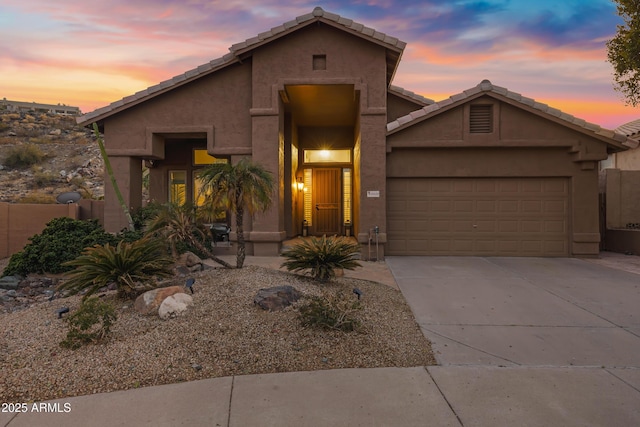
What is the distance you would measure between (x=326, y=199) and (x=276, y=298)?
10.5 meters

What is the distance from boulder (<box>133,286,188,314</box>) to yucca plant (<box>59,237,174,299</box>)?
0.40 meters

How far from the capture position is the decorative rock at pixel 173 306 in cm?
476

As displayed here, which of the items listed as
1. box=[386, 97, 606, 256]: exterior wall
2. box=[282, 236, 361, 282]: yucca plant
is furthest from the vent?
box=[282, 236, 361, 282]: yucca plant

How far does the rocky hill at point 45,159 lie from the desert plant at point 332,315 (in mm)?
25813

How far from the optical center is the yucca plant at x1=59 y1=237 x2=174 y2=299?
17.4ft

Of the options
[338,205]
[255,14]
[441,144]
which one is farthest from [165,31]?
[441,144]

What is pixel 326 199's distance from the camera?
50.4 ft

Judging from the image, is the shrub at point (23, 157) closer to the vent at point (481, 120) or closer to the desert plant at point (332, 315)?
the vent at point (481, 120)

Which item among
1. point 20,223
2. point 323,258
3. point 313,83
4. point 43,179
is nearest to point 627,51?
point 313,83

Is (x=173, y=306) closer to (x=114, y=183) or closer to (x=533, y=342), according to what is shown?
(x=533, y=342)

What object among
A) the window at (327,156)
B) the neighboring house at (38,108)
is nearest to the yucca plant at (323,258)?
the window at (327,156)

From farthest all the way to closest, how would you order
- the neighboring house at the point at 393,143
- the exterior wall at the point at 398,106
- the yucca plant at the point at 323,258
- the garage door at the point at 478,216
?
the exterior wall at the point at 398,106
the garage door at the point at 478,216
the neighboring house at the point at 393,143
the yucca plant at the point at 323,258

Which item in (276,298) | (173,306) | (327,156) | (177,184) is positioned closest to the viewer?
(173,306)

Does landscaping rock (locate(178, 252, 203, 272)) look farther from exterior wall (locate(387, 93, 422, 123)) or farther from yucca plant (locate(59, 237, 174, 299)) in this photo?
exterior wall (locate(387, 93, 422, 123))
